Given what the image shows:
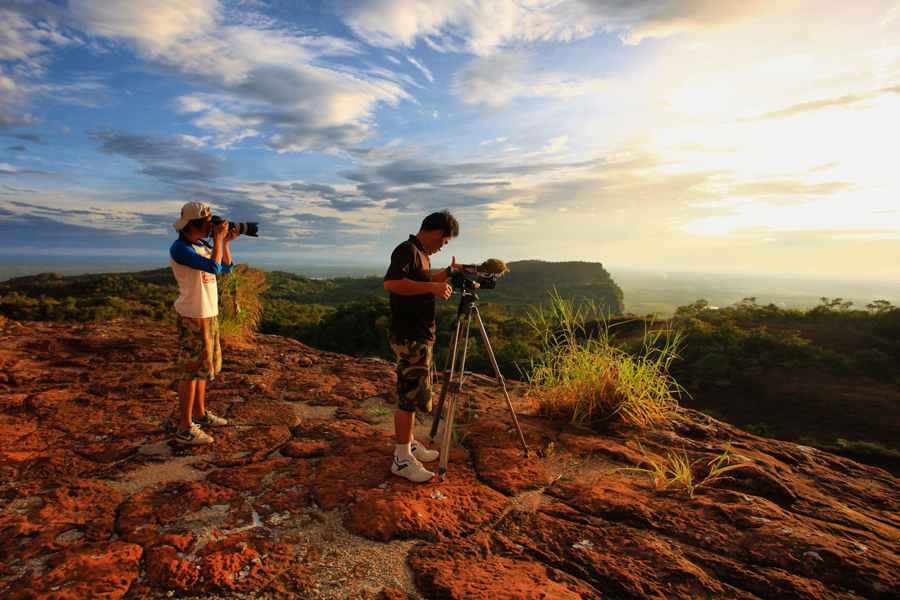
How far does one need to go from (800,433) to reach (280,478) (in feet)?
25.9

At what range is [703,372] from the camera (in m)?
9.33

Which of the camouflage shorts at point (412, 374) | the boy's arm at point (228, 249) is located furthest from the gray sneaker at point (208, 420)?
the camouflage shorts at point (412, 374)

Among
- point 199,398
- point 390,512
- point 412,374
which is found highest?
point 412,374

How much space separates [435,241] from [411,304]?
490 mm

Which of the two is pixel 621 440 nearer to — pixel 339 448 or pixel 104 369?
pixel 339 448

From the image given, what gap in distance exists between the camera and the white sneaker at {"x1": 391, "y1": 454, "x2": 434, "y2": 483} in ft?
9.25

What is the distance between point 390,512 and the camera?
2.45 metres

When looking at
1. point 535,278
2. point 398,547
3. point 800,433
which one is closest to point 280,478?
point 398,547

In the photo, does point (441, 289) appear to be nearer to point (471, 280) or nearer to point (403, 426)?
point (471, 280)

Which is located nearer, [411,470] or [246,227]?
[411,470]

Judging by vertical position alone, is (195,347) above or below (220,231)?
below

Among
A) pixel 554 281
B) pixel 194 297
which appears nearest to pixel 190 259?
pixel 194 297

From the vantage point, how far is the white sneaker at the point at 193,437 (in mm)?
3262

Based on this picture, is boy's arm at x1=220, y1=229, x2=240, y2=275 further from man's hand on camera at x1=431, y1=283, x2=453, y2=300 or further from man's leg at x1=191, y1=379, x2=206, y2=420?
man's hand on camera at x1=431, y1=283, x2=453, y2=300
